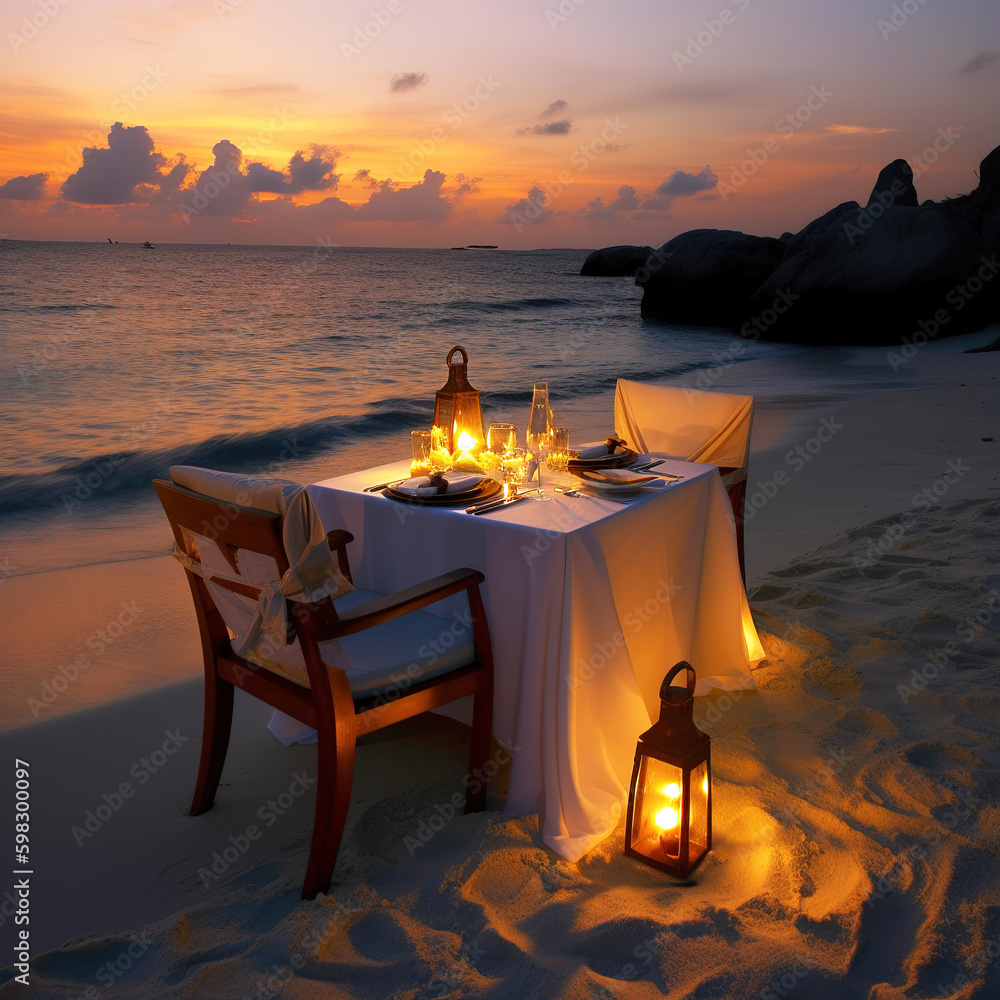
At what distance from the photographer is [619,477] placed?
2.46 m

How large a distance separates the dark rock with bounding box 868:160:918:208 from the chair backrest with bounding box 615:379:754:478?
2750 centimetres

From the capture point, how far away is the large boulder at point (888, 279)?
14.7 meters

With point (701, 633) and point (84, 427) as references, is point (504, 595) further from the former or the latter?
point (84, 427)

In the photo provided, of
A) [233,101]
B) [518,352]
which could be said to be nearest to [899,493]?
[233,101]

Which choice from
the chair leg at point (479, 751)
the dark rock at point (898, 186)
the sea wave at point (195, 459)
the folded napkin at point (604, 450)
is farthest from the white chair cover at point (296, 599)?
the dark rock at point (898, 186)

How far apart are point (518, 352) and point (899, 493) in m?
11.6

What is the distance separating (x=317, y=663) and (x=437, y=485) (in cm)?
74

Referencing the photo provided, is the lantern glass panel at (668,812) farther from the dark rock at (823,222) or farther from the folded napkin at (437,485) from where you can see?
the dark rock at (823,222)

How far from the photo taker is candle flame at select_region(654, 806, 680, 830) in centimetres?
188

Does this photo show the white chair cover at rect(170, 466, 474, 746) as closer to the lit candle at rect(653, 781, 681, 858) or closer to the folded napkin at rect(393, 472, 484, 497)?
the folded napkin at rect(393, 472, 484, 497)

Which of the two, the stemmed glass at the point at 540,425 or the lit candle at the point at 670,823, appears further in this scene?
the stemmed glass at the point at 540,425

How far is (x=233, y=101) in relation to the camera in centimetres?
1056

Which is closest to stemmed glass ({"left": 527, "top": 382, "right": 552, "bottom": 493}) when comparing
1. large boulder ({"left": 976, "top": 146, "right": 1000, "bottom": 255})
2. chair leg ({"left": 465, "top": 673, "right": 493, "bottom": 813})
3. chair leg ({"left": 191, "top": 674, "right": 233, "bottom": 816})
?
chair leg ({"left": 465, "top": 673, "right": 493, "bottom": 813})

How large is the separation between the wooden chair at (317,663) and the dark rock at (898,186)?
29.3m
